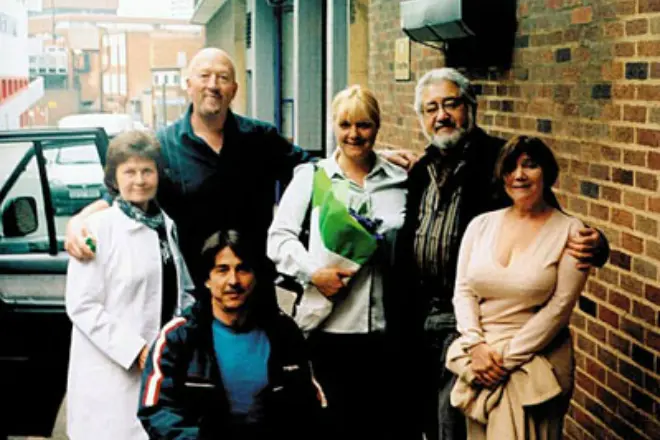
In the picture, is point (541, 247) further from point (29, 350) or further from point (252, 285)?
point (29, 350)

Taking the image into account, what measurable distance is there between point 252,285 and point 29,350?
2046mm

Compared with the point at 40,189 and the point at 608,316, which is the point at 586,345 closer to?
the point at 608,316

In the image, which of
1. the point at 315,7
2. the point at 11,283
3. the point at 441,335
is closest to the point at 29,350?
the point at 11,283

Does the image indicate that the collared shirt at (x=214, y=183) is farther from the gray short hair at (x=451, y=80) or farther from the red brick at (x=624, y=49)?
the red brick at (x=624, y=49)

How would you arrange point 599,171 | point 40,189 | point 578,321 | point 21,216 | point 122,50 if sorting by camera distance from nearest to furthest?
1. point 599,171
2. point 578,321
3. point 21,216
4. point 40,189
5. point 122,50

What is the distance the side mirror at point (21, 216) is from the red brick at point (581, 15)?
271 centimetres

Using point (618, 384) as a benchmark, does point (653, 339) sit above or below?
above

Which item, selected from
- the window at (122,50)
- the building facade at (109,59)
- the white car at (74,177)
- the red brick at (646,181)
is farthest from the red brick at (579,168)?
the window at (122,50)

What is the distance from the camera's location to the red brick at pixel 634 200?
3.89 m

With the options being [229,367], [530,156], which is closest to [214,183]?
[229,367]

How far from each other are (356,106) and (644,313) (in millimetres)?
1368

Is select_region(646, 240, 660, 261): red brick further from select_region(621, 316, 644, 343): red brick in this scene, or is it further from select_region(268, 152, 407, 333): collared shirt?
select_region(268, 152, 407, 333): collared shirt

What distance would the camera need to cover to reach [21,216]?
4.95 metres

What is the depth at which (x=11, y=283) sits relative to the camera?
509 centimetres
